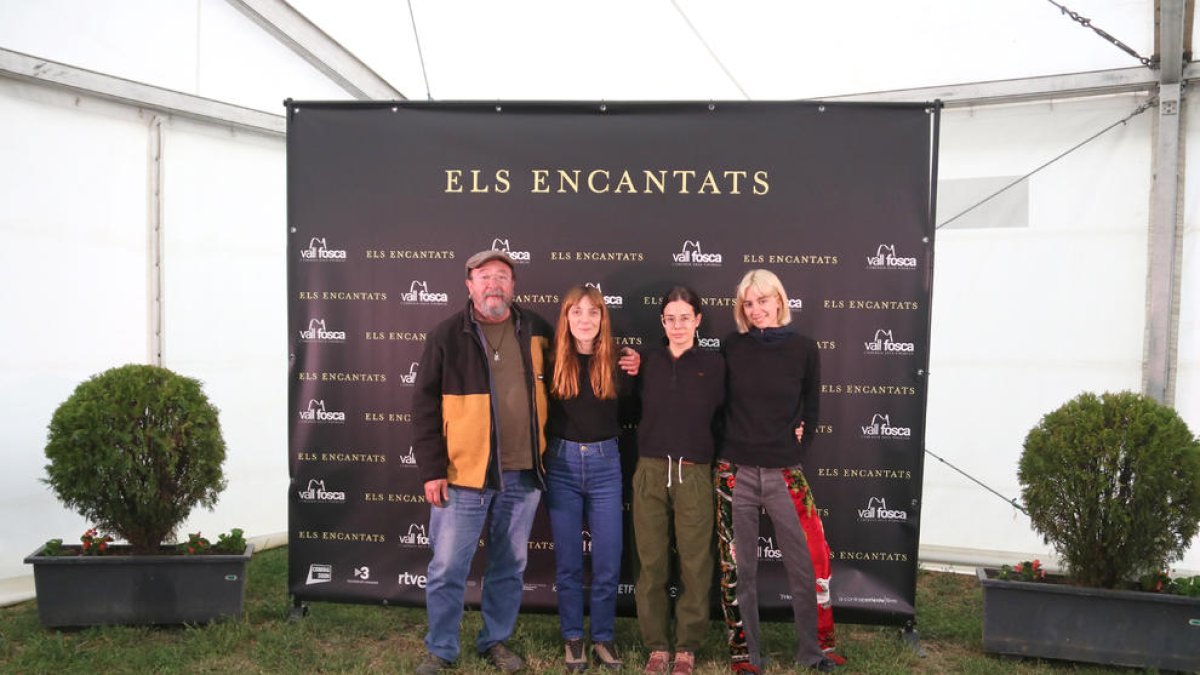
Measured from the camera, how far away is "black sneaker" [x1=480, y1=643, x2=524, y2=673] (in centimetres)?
372

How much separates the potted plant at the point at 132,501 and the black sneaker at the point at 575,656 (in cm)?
164

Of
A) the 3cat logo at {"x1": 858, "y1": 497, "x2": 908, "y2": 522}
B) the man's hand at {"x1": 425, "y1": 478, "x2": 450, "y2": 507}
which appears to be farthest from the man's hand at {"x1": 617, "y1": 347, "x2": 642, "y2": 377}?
the 3cat logo at {"x1": 858, "y1": 497, "x2": 908, "y2": 522}

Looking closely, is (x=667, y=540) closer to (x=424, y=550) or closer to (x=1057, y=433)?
(x=424, y=550)

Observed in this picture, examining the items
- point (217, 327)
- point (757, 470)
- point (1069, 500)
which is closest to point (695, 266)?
point (757, 470)

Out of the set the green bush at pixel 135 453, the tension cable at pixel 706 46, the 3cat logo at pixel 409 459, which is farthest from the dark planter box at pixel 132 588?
the tension cable at pixel 706 46

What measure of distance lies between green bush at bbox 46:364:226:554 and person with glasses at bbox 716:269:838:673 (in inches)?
99.0

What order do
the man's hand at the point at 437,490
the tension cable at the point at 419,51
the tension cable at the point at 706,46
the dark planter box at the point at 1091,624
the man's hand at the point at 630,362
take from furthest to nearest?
1. the tension cable at the point at 419,51
2. the tension cable at the point at 706,46
3. the man's hand at the point at 630,362
4. the dark planter box at the point at 1091,624
5. the man's hand at the point at 437,490

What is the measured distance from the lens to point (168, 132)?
5234mm

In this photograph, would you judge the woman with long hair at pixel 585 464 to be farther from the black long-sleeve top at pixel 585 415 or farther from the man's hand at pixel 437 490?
the man's hand at pixel 437 490

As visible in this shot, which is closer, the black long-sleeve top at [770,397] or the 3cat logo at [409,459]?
the black long-sleeve top at [770,397]

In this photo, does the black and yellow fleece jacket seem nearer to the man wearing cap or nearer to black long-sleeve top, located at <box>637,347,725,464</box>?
the man wearing cap

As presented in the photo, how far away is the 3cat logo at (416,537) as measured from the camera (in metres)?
4.33

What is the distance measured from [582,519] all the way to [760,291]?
1.24 metres

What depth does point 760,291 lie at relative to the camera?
3684 millimetres
